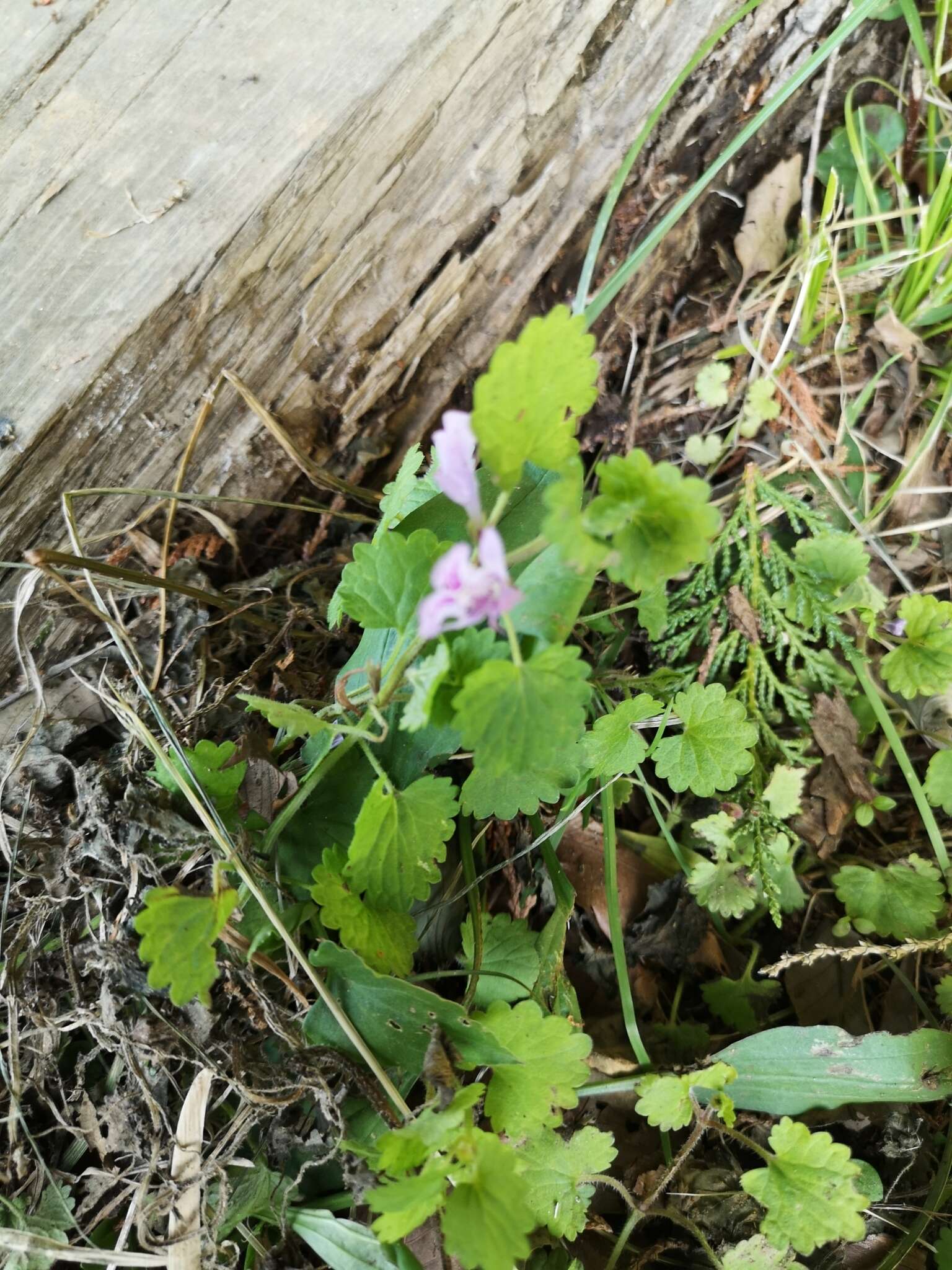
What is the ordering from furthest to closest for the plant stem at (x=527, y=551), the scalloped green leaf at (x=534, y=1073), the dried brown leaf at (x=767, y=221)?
the dried brown leaf at (x=767, y=221)
the scalloped green leaf at (x=534, y=1073)
the plant stem at (x=527, y=551)

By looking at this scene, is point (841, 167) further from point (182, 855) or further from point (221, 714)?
point (182, 855)

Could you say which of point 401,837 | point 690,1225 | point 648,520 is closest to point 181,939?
point 401,837

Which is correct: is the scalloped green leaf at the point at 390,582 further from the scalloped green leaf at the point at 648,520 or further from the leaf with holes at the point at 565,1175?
the leaf with holes at the point at 565,1175

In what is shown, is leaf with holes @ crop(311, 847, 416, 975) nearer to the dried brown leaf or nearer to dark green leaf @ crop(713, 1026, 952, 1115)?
dark green leaf @ crop(713, 1026, 952, 1115)

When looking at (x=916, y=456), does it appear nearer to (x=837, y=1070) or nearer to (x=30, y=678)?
(x=837, y=1070)

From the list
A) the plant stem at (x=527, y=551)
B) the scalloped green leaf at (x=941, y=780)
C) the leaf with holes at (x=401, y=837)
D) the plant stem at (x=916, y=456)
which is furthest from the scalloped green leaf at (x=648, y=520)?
the plant stem at (x=916, y=456)

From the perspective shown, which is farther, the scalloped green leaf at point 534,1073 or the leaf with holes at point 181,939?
the scalloped green leaf at point 534,1073

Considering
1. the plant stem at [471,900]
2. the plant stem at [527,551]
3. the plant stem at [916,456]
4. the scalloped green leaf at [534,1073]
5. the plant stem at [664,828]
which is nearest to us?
the plant stem at [527,551]
